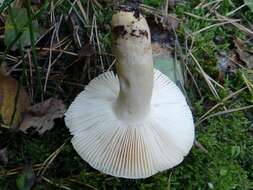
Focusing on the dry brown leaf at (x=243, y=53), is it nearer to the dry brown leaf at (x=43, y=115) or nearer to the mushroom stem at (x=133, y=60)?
the mushroom stem at (x=133, y=60)

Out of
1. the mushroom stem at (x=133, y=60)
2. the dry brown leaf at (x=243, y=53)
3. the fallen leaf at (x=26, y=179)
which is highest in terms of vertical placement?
the mushroom stem at (x=133, y=60)

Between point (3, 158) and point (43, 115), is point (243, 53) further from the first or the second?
point (3, 158)

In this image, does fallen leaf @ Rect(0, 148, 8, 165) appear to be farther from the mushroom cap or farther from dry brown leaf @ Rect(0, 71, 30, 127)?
the mushroom cap

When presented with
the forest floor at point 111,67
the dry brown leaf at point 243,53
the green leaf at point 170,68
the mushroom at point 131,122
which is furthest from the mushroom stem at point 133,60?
the dry brown leaf at point 243,53

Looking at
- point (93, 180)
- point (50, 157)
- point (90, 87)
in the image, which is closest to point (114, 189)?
point (93, 180)

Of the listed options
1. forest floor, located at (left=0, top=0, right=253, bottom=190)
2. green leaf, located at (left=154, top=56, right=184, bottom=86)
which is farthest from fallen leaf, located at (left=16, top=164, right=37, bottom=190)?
green leaf, located at (left=154, top=56, right=184, bottom=86)

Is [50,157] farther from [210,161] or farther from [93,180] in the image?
[210,161]
